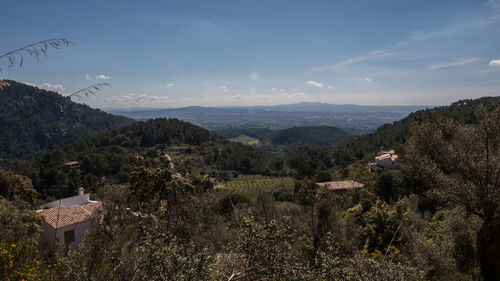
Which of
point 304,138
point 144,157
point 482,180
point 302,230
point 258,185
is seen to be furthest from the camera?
point 304,138

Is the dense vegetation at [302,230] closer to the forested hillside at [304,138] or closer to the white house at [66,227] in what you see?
the white house at [66,227]

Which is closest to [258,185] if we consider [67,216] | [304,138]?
[67,216]

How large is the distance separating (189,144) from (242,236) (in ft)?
300

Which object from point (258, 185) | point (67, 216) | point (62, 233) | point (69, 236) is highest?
point (67, 216)

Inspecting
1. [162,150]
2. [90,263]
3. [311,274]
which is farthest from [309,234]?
[162,150]

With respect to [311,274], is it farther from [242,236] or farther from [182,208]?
[182,208]

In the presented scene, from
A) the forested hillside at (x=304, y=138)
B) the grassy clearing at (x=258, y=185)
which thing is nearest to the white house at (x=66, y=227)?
the grassy clearing at (x=258, y=185)

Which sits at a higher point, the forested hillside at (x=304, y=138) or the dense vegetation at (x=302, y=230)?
the dense vegetation at (x=302, y=230)

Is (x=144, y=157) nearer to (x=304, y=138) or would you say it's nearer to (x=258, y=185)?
(x=258, y=185)

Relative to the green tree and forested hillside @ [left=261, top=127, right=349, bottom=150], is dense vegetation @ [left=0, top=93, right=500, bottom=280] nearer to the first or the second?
the green tree

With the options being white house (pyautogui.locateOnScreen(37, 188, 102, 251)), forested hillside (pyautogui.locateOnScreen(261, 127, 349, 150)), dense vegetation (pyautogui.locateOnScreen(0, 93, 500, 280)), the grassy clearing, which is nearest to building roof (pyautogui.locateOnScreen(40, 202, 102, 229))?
white house (pyautogui.locateOnScreen(37, 188, 102, 251))

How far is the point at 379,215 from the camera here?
16828 mm

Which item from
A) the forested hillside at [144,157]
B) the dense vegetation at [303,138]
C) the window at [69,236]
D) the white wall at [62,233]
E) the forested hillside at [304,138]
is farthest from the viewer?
the forested hillside at [304,138]

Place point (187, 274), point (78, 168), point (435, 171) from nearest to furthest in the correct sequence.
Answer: point (187, 274) → point (435, 171) → point (78, 168)
